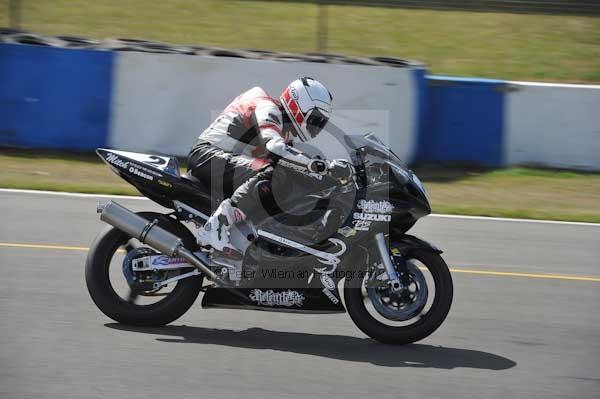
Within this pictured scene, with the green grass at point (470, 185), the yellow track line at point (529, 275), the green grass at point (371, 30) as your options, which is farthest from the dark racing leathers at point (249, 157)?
the green grass at point (371, 30)

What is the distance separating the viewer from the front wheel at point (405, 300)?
230 inches

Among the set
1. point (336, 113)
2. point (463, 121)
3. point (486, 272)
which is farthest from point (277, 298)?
point (463, 121)

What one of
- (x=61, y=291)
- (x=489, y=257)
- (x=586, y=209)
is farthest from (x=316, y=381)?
(x=586, y=209)

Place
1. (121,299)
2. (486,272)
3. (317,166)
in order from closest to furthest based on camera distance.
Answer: (317,166) → (121,299) → (486,272)

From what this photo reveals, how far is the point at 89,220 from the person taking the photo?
9.25 meters

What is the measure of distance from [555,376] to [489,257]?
3.05 m

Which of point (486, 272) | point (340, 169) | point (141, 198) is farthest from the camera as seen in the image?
point (141, 198)

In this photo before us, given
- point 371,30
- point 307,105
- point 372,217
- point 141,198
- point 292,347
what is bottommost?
point 292,347

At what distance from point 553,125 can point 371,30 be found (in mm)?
3537

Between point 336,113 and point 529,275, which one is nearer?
point 529,275

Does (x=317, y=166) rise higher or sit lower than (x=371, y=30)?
lower

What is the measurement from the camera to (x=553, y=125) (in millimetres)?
12039

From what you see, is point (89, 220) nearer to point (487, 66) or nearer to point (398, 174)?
point (398, 174)

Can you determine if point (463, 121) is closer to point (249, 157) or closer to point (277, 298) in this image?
point (249, 157)
